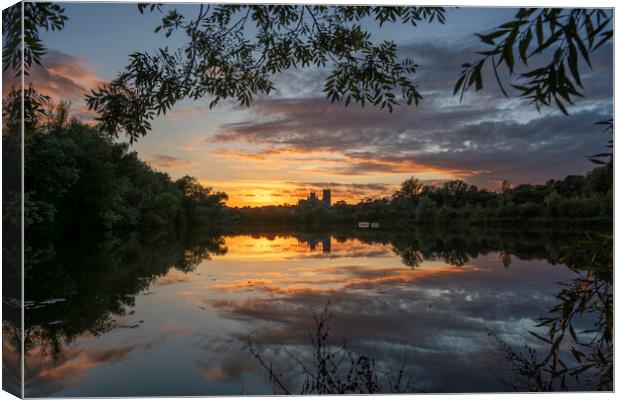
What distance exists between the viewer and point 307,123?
7.61 meters

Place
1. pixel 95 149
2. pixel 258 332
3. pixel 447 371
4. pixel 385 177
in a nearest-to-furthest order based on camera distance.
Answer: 1. pixel 447 371
2. pixel 258 332
3. pixel 385 177
4. pixel 95 149

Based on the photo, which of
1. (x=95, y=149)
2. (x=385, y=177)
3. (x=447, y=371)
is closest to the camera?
(x=447, y=371)

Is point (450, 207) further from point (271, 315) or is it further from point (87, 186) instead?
point (87, 186)

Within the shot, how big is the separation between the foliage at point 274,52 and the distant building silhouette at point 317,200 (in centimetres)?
236

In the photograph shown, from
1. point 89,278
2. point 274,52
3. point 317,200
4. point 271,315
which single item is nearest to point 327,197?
point 317,200

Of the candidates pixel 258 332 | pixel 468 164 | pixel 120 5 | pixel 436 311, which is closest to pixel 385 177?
pixel 468 164

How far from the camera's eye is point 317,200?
7723 millimetres

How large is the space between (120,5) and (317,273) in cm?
590

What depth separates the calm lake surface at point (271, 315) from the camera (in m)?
4.92

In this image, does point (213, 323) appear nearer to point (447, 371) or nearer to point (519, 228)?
point (447, 371)

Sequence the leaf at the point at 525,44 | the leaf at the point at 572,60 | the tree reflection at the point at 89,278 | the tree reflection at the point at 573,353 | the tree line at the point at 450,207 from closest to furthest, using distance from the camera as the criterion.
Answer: the leaf at the point at 572,60, the leaf at the point at 525,44, the tree reflection at the point at 573,353, the tree reflection at the point at 89,278, the tree line at the point at 450,207

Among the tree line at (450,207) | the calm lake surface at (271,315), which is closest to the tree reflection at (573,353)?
the calm lake surface at (271,315)

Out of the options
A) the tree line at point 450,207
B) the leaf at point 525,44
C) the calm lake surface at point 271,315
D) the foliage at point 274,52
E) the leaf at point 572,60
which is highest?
the foliage at point 274,52

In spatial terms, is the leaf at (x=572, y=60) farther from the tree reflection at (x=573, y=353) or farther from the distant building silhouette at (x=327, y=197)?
the distant building silhouette at (x=327, y=197)
